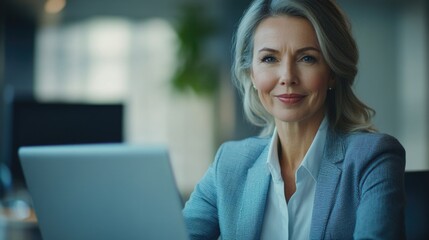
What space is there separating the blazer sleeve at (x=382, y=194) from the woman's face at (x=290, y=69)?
224 mm

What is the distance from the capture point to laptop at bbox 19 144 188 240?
54.6 inches

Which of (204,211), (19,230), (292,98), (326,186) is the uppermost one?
(292,98)

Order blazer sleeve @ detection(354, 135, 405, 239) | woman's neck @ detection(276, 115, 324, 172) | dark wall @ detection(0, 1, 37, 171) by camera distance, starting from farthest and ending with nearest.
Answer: dark wall @ detection(0, 1, 37, 171) → woman's neck @ detection(276, 115, 324, 172) → blazer sleeve @ detection(354, 135, 405, 239)

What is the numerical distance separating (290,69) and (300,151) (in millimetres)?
252

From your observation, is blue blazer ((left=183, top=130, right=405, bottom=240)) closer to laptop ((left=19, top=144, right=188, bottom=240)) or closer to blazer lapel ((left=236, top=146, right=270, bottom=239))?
blazer lapel ((left=236, top=146, right=270, bottom=239))

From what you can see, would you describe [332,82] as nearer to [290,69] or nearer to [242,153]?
[290,69]

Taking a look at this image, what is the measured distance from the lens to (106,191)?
56.0 inches

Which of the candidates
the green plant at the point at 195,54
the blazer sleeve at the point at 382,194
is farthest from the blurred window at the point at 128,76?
the blazer sleeve at the point at 382,194

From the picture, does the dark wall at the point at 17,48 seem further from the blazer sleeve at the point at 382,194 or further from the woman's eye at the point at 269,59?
the blazer sleeve at the point at 382,194

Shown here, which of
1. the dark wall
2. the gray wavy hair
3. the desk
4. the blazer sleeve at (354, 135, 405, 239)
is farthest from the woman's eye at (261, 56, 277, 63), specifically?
the dark wall

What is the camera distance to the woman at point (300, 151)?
1719 millimetres

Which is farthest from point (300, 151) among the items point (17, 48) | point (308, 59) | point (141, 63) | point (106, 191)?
point (17, 48)

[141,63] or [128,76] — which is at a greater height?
[141,63]

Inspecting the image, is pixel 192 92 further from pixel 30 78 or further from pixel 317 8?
pixel 317 8
